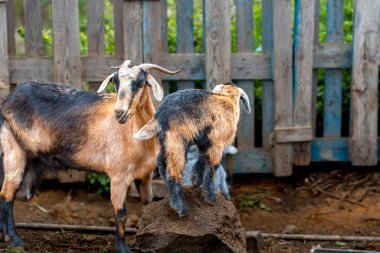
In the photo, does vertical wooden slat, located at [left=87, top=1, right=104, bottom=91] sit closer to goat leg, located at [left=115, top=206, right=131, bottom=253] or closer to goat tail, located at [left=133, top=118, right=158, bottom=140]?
goat leg, located at [left=115, top=206, right=131, bottom=253]

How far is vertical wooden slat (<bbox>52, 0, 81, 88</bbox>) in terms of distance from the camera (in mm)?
7703

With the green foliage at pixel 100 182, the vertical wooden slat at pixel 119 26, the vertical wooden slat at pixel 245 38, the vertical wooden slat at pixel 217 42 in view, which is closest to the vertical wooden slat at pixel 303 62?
the vertical wooden slat at pixel 245 38

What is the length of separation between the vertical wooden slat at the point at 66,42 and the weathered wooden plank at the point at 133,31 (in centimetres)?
54

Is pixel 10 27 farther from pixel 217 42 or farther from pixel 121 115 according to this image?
pixel 121 115

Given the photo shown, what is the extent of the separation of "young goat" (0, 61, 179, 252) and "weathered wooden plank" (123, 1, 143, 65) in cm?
151

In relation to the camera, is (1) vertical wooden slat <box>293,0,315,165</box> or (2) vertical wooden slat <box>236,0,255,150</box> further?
(2) vertical wooden slat <box>236,0,255,150</box>

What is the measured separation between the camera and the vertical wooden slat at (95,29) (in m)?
7.86

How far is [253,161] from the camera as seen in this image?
26.8 feet

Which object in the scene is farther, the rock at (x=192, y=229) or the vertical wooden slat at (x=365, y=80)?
the vertical wooden slat at (x=365, y=80)

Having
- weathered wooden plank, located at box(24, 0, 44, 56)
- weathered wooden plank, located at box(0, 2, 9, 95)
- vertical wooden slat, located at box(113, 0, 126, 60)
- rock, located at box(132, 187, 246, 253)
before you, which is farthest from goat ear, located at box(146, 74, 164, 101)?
weathered wooden plank, located at box(0, 2, 9, 95)

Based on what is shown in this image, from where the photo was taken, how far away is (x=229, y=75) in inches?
307

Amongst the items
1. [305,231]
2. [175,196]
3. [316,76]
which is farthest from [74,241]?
[316,76]

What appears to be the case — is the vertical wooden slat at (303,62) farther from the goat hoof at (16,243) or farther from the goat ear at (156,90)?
the goat hoof at (16,243)

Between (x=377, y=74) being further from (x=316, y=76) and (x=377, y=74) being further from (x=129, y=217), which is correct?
(x=129, y=217)
